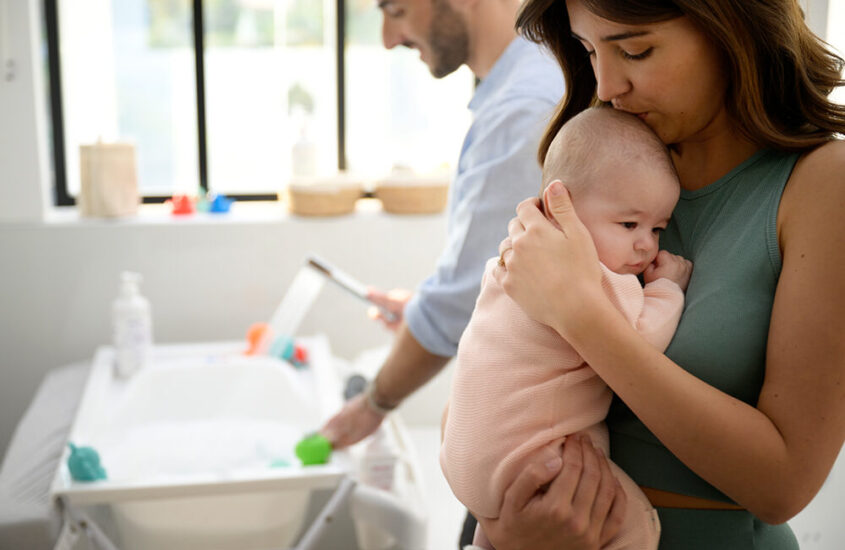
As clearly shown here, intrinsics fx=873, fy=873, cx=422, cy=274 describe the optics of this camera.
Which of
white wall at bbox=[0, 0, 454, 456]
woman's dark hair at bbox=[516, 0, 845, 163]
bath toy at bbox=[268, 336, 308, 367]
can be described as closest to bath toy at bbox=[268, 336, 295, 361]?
bath toy at bbox=[268, 336, 308, 367]

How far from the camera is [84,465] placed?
5.77ft

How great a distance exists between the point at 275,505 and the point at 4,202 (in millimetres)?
1581

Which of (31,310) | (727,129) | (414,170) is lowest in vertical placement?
(31,310)

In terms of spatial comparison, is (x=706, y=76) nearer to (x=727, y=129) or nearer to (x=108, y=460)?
(x=727, y=129)

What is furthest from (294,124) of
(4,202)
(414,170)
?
(4,202)

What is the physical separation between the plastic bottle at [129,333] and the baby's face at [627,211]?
6.02ft

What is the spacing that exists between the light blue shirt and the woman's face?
0.41 m

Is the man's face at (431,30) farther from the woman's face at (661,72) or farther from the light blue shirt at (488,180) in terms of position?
the woman's face at (661,72)

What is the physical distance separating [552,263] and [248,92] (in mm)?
3912

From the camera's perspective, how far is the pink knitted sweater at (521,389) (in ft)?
3.22

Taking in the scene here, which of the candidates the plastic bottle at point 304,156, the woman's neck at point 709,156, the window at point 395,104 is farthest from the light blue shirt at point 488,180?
the window at point 395,104

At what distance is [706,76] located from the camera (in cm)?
97

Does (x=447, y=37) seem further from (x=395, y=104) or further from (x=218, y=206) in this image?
(x=395, y=104)

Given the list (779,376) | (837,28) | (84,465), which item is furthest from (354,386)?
(779,376)
